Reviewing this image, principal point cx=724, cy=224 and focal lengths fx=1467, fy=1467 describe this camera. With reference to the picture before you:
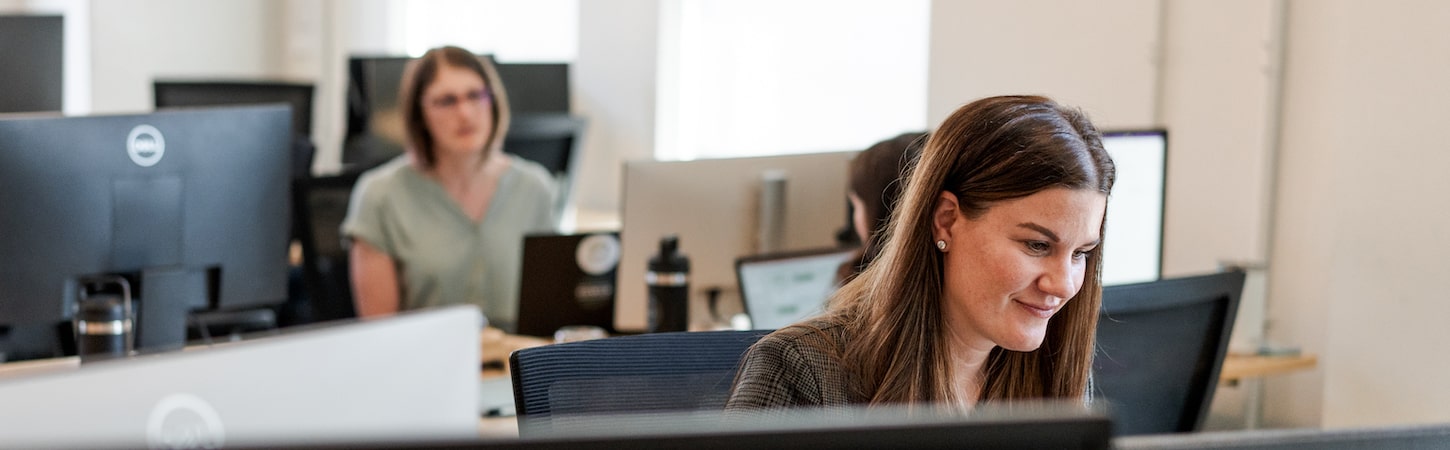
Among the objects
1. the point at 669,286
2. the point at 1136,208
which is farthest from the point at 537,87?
the point at 1136,208

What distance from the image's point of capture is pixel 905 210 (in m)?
1.49

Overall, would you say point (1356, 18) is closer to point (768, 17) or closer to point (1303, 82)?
point (1303, 82)

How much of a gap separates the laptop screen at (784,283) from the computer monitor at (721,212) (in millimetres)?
Result: 302

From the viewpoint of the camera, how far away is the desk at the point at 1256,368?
9.39 ft

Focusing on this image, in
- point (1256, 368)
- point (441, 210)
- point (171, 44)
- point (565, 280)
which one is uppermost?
point (171, 44)

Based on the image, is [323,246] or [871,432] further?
[323,246]

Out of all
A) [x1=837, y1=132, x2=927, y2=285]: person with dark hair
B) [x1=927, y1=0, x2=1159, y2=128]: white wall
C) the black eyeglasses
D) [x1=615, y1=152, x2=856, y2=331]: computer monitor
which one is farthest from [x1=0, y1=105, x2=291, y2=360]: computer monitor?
[x1=927, y1=0, x2=1159, y2=128]: white wall

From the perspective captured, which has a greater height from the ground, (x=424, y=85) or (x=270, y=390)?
(x=424, y=85)

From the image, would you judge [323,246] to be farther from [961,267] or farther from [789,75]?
[961,267]

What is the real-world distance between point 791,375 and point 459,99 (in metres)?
2.23

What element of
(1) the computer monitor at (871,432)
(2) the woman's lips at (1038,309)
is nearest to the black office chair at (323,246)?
(2) the woman's lips at (1038,309)

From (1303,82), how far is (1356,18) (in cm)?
→ 31

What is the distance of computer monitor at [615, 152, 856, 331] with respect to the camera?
285cm

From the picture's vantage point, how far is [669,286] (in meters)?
2.81
